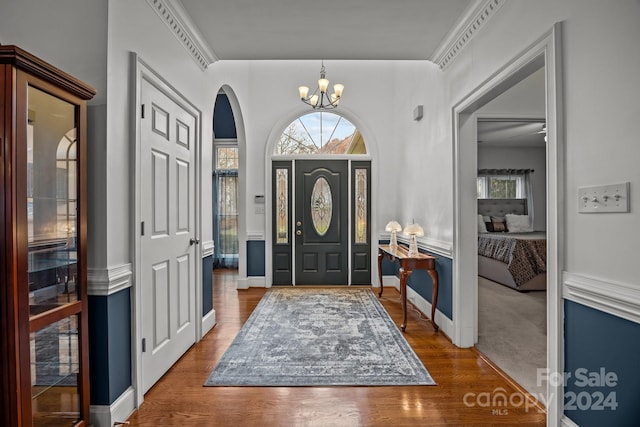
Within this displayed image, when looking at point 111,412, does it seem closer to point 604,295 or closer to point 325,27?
point 604,295

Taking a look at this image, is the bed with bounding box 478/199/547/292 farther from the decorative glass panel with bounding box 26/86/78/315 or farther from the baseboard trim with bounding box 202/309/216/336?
the decorative glass panel with bounding box 26/86/78/315

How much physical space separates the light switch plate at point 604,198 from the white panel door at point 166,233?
2.47m

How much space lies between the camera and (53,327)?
1712 mm

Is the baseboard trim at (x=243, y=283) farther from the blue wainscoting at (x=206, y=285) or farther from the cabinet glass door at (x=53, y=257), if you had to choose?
the cabinet glass door at (x=53, y=257)

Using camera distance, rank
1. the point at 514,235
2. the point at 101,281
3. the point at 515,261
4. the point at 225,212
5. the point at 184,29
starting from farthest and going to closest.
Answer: the point at 225,212 → the point at 514,235 → the point at 515,261 → the point at 184,29 → the point at 101,281

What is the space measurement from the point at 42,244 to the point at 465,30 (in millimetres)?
3146

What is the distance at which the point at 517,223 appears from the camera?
851 cm

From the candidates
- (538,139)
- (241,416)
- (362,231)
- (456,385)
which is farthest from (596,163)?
(538,139)

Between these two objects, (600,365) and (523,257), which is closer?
(600,365)

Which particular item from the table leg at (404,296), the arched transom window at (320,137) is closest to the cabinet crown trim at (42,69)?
the table leg at (404,296)

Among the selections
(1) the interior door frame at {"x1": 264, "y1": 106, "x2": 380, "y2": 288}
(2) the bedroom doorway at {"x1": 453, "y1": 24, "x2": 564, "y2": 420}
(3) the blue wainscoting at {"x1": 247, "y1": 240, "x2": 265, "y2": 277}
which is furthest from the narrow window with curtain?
(2) the bedroom doorway at {"x1": 453, "y1": 24, "x2": 564, "y2": 420}

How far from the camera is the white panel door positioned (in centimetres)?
243

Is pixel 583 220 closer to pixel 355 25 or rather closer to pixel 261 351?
pixel 355 25

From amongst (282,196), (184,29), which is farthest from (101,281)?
(282,196)
